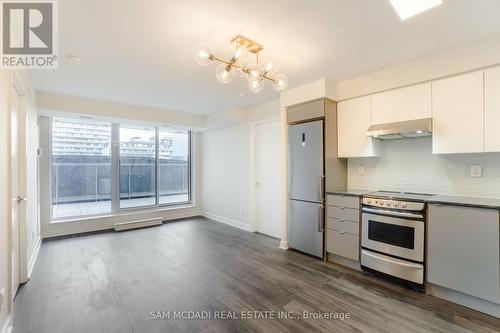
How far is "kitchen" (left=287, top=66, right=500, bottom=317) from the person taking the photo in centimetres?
220

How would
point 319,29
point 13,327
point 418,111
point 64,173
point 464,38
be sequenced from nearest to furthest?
point 13,327, point 319,29, point 464,38, point 418,111, point 64,173

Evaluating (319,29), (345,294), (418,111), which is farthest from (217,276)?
(418,111)

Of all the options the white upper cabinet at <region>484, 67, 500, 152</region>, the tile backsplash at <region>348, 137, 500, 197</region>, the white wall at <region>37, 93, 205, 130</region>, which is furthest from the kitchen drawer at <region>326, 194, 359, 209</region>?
the white wall at <region>37, 93, 205, 130</region>

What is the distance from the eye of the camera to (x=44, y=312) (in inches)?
82.8

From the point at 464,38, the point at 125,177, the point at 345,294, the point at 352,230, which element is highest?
the point at 464,38

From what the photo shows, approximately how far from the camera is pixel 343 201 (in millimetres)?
3104

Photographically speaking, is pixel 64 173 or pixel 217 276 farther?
pixel 64 173

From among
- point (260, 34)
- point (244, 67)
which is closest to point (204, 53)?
point (244, 67)

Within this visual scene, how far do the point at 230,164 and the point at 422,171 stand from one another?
367cm

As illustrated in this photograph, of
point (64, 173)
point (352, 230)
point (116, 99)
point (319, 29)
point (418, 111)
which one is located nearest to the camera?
point (319, 29)

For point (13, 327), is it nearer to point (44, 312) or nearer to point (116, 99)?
point (44, 312)

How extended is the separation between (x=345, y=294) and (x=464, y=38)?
2825 mm

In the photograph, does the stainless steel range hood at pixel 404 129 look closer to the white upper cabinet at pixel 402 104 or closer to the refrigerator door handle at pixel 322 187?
the white upper cabinet at pixel 402 104

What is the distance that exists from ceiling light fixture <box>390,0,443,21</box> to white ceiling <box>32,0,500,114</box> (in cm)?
4
